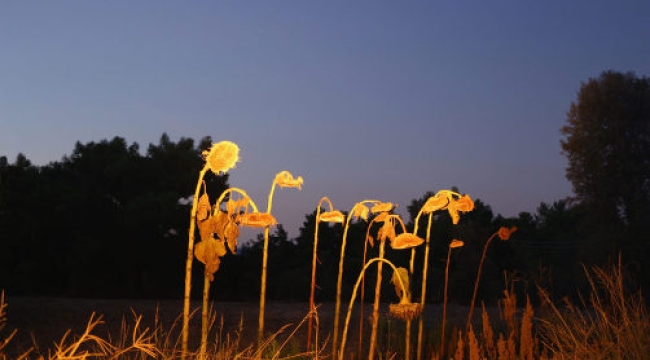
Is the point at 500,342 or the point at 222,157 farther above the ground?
the point at 222,157

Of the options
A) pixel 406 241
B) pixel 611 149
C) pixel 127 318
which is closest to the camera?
pixel 406 241

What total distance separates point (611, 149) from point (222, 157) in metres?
21.5

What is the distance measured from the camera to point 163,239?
16.3 meters

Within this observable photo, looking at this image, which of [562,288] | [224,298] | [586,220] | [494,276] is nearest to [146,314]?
[224,298]

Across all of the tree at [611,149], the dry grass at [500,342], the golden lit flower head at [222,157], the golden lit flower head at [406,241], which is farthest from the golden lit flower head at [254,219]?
the tree at [611,149]

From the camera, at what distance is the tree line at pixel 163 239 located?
16109mm

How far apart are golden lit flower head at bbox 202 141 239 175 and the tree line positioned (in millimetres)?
10849

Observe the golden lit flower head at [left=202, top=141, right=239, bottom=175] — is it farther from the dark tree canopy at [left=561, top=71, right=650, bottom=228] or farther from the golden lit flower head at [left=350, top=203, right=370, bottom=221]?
the dark tree canopy at [left=561, top=71, right=650, bottom=228]

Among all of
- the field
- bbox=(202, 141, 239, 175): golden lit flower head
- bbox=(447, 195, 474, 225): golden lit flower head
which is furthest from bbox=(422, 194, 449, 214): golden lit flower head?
the field

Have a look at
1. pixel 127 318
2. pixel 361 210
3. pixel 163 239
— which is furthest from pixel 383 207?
pixel 163 239

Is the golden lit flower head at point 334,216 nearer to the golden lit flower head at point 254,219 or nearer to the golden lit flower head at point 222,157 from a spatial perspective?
the golden lit flower head at point 254,219

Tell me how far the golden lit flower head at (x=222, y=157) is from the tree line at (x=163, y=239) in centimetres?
1085

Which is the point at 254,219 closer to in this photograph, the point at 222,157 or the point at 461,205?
the point at 222,157

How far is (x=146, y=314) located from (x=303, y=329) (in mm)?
3220
